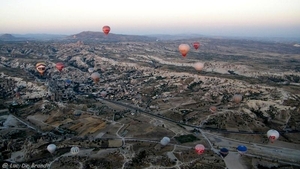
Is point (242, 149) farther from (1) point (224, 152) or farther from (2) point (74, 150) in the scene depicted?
(2) point (74, 150)

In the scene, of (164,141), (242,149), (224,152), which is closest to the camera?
(224,152)

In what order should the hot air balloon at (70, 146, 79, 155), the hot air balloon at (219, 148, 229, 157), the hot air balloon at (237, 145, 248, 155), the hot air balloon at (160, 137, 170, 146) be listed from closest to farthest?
the hot air balloon at (70, 146, 79, 155) < the hot air balloon at (219, 148, 229, 157) < the hot air balloon at (237, 145, 248, 155) < the hot air balloon at (160, 137, 170, 146)

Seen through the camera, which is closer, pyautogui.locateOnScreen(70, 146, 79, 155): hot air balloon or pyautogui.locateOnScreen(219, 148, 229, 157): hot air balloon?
pyautogui.locateOnScreen(70, 146, 79, 155): hot air balloon

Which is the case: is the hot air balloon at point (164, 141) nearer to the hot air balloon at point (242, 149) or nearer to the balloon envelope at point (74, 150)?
the hot air balloon at point (242, 149)

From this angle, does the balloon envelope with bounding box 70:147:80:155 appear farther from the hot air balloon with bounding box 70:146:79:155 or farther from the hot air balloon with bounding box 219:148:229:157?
the hot air balloon with bounding box 219:148:229:157

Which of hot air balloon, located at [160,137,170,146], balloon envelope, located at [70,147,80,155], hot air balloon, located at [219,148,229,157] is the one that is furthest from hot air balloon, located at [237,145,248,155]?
balloon envelope, located at [70,147,80,155]

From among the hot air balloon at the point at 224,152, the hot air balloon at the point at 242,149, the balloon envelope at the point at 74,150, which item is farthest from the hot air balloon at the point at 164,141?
the balloon envelope at the point at 74,150

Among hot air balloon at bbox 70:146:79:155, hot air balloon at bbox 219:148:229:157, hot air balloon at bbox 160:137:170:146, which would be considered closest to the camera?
hot air balloon at bbox 70:146:79:155

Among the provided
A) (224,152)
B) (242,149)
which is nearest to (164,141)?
(224,152)

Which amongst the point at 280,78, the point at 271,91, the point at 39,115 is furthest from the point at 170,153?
the point at 280,78

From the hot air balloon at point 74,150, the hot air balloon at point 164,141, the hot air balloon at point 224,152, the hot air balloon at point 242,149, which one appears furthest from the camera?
the hot air balloon at point 164,141

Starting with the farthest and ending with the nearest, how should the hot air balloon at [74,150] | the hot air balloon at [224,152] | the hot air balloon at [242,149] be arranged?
the hot air balloon at [242,149], the hot air balloon at [224,152], the hot air balloon at [74,150]

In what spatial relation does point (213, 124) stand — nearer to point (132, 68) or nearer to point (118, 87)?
point (118, 87)
